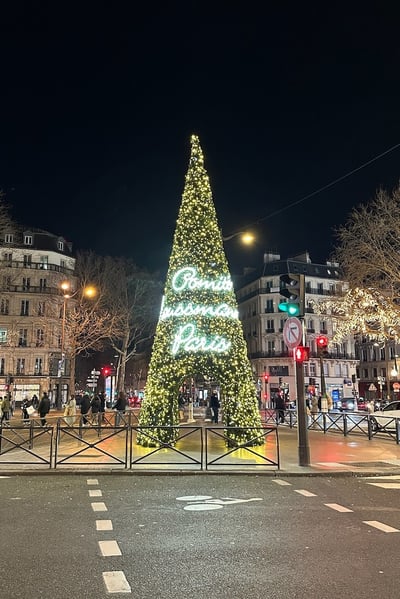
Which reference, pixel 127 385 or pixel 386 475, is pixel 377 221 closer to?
pixel 386 475

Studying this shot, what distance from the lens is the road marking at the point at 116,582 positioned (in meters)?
4.65

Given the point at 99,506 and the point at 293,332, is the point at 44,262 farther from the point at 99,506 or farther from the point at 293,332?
the point at 99,506

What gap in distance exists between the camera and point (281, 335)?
229ft

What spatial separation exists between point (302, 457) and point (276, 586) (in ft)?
27.1

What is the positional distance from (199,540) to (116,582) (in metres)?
1.72

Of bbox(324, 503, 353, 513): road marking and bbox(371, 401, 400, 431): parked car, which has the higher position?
bbox(371, 401, 400, 431): parked car

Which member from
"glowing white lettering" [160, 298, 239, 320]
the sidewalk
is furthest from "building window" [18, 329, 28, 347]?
"glowing white lettering" [160, 298, 239, 320]

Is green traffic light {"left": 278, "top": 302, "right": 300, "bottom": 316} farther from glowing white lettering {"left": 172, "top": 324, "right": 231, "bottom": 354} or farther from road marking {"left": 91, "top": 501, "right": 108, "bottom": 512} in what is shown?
road marking {"left": 91, "top": 501, "right": 108, "bottom": 512}

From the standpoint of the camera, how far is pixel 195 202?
55.1 ft

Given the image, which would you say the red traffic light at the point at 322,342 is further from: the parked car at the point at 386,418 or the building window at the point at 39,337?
the building window at the point at 39,337

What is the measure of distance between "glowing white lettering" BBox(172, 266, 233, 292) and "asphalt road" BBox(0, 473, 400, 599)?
23.5ft

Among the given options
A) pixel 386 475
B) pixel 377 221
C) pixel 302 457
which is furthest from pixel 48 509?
pixel 377 221

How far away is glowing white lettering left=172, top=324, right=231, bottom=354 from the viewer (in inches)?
628

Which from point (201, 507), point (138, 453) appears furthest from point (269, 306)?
point (201, 507)
